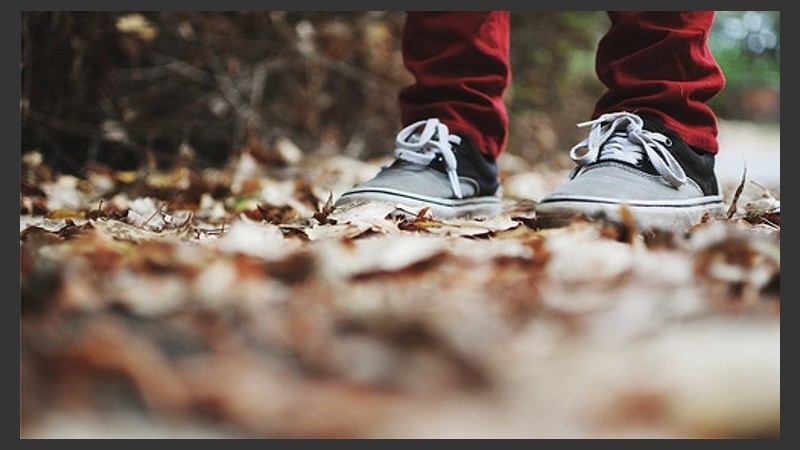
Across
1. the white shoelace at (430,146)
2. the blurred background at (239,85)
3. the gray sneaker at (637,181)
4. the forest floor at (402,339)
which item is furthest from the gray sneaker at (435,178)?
the blurred background at (239,85)

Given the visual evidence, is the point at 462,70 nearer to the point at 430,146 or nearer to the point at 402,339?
the point at 430,146

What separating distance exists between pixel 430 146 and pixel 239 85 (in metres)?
1.54

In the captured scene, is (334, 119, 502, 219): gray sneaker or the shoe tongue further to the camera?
(334, 119, 502, 219): gray sneaker

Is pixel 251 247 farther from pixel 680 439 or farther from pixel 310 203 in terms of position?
pixel 310 203

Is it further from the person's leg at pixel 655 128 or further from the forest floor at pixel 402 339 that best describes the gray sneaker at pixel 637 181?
the forest floor at pixel 402 339

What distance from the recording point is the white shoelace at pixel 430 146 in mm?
1442

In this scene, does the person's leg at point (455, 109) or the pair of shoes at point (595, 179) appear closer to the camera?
the pair of shoes at point (595, 179)

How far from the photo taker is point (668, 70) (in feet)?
4.15

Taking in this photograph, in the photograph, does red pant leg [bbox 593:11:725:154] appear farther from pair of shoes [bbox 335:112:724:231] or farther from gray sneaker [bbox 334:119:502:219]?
gray sneaker [bbox 334:119:502:219]

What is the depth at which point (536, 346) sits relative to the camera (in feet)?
2.30

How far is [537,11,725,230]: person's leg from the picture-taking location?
3.88ft

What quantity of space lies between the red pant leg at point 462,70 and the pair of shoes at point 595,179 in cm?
5

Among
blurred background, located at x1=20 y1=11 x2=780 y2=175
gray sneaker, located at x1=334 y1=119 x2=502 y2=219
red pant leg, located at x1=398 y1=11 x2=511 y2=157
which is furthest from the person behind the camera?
blurred background, located at x1=20 y1=11 x2=780 y2=175

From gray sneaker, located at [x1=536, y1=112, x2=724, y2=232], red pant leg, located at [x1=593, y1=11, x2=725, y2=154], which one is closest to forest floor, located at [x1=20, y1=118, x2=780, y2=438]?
gray sneaker, located at [x1=536, y1=112, x2=724, y2=232]
